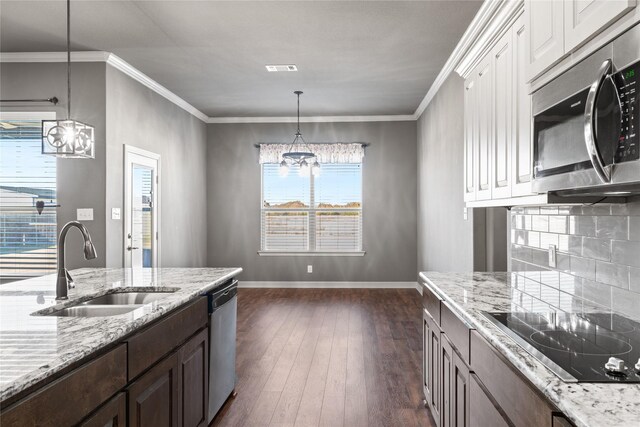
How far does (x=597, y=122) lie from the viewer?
3.93 ft

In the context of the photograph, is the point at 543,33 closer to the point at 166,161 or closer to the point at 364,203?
the point at 166,161

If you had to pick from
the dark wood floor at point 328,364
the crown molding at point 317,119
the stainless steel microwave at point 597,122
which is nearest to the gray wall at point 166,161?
the crown molding at point 317,119

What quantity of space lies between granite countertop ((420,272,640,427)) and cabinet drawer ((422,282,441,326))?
0.05 metres

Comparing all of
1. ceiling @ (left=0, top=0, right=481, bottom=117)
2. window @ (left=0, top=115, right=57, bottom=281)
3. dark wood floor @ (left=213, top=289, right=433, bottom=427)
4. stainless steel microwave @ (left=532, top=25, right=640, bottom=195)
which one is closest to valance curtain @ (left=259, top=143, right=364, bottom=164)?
ceiling @ (left=0, top=0, right=481, bottom=117)

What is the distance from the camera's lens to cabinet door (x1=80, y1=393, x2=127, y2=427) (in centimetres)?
133

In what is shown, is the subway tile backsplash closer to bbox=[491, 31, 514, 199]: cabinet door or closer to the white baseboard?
bbox=[491, 31, 514, 199]: cabinet door

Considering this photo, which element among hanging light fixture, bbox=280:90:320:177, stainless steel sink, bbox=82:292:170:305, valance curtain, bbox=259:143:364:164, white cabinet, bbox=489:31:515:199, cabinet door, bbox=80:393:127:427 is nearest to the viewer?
cabinet door, bbox=80:393:127:427

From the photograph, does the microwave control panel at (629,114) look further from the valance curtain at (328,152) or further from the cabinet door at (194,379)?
the valance curtain at (328,152)

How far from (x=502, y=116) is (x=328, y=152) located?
5009 mm

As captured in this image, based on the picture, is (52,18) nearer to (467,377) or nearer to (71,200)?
(71,200)

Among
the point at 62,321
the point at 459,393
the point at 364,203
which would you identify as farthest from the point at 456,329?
the point at 364,203

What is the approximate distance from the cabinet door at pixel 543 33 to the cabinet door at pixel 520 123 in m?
0.22

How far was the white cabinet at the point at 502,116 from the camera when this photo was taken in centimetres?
212

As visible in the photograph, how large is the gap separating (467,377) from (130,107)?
173 inches
